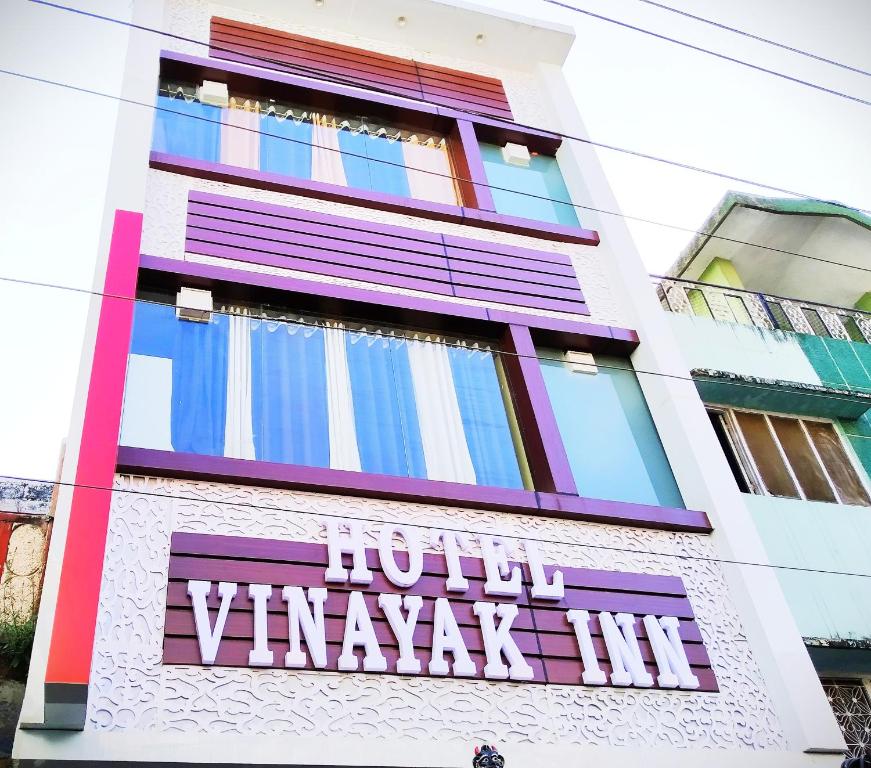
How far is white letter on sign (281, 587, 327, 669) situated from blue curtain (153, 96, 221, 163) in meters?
5.17

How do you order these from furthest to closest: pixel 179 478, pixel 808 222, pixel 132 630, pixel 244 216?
pixel 808 222 < pixel 244 216 < pixel 179 478 < pixel 132 630

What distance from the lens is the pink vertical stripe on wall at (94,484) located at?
16.2 feet

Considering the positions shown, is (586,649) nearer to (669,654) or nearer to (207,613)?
(669,654)

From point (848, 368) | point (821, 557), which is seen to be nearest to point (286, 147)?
point (821, 557)

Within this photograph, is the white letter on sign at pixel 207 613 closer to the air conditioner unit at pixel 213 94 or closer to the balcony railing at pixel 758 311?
the air conditioner unit at pixel 213 94

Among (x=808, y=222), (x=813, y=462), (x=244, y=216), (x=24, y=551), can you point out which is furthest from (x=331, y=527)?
(x=808, y=222)

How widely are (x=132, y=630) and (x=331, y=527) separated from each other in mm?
1554

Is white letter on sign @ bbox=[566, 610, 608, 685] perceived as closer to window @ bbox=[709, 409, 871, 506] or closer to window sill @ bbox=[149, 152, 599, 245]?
window @ bbox=[709, 409, 871, 506]

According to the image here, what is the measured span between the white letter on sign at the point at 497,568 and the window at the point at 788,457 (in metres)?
4.31

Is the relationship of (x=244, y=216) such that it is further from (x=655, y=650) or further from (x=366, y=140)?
(x=655, y=650)

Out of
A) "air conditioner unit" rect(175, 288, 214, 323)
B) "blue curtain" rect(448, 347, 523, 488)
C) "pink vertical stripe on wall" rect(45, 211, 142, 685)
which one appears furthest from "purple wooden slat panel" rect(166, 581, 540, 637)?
"air conditioner unit" rect(175, 288, 214, 323)

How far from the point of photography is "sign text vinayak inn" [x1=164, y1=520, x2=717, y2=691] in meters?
5.77

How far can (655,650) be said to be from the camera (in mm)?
6785

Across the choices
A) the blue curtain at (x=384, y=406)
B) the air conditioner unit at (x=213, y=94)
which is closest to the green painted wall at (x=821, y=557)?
the blue curtain at (x=384, y=406)
